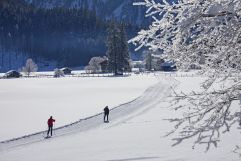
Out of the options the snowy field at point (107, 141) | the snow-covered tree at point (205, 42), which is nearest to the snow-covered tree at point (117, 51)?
the snowy field at point (107, 141)

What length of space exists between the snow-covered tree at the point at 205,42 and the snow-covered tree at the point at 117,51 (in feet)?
326

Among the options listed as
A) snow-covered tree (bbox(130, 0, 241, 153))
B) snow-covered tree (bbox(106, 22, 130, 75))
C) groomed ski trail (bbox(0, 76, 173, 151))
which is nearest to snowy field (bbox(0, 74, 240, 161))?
groomed ski trail (bbox(0, 76, 173, 151))

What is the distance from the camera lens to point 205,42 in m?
7.18

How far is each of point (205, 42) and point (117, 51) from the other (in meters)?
101

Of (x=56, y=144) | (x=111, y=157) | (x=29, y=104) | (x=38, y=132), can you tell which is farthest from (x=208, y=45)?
(x=29, y=104)

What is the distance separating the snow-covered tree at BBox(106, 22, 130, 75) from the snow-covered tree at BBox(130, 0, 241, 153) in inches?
3917

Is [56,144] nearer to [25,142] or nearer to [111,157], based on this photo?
[25,142]

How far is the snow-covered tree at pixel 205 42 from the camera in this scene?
6.43 m

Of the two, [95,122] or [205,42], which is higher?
[205,42]

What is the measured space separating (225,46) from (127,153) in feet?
39.5

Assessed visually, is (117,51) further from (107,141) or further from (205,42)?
(205,42)

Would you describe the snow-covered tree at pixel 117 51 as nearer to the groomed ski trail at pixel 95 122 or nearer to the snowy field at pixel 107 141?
the groomed ski trail at pixel 95 122

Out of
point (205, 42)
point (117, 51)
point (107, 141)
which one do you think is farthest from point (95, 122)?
point (117, 51)

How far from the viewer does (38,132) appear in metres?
25.2
